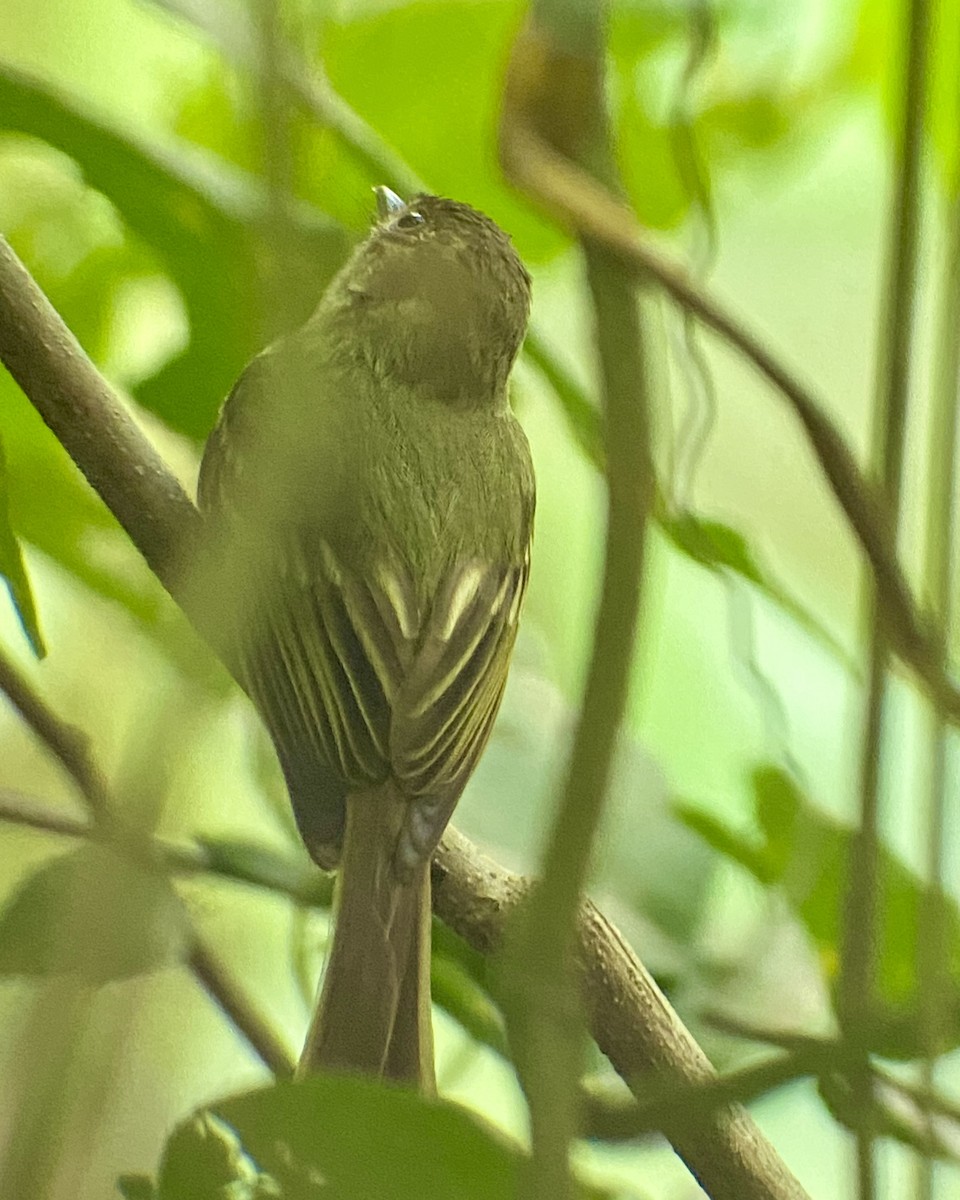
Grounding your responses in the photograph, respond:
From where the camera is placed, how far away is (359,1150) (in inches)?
25.0

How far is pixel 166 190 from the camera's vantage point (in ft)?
3.72

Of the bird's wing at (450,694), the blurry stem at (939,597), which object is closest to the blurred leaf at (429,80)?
the bird's wing at (450,694)

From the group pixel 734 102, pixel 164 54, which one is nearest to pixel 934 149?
pixel 734 102

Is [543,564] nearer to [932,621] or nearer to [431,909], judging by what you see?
[431,909]

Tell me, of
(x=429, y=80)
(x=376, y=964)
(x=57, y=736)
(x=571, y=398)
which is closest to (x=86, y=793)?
(x=57, y=736)

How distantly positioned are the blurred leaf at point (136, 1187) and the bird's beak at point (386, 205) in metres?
1.13

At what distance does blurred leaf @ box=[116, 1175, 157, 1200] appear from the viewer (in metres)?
0.69

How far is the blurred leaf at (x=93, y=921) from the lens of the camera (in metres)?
0.47

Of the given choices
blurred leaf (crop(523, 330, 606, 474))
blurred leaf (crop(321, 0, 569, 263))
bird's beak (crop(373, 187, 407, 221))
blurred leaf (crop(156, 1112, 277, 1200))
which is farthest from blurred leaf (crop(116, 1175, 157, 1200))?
bird's beak (crop(373, 187, 407, 221))

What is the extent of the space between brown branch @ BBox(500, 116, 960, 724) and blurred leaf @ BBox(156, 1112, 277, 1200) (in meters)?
0.34

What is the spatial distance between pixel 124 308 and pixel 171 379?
27cm

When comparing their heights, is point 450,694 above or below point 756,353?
below

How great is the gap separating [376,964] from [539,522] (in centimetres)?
69

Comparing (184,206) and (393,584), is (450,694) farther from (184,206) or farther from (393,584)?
(184,206)
